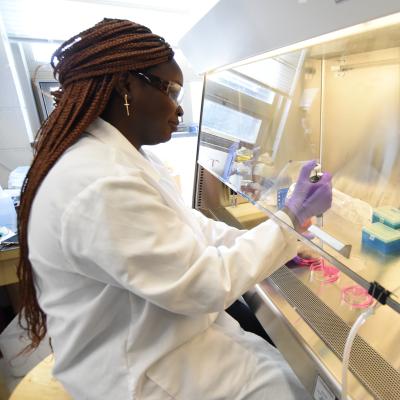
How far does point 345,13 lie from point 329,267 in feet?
2.57

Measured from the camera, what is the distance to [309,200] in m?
0.68

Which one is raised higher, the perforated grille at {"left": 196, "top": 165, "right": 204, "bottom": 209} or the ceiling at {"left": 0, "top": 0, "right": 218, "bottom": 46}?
the ceiling at {"left": 0, "top": 0, "right": 218, "bottom": 46}

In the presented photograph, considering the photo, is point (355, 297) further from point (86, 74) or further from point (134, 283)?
point (86, 74)

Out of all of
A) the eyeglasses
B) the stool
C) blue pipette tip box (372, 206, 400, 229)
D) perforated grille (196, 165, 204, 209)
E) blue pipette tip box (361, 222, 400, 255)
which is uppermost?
the eyeglasses

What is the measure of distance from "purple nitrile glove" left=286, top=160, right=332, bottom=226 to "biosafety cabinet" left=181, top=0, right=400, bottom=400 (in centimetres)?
3

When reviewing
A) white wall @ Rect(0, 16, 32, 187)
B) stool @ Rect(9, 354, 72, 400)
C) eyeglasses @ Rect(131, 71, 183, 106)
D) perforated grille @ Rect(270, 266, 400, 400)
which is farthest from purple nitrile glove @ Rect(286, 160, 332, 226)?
white wall @ Rect(0, 16, 32, 187)

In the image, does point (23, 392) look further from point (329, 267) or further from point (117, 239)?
point (329, 267)

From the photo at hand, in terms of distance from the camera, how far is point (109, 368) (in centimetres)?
64

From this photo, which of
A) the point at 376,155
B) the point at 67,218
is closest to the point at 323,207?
the point at 376,155

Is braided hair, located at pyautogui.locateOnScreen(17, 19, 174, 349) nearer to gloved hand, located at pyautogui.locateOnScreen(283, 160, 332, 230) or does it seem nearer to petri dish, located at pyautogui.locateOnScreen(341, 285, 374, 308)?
gloved hand, located at pyautogui.locateOnScreen(283, 160, 332, 230)

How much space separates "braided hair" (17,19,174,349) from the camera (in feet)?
2.01

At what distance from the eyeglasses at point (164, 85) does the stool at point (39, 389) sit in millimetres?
975

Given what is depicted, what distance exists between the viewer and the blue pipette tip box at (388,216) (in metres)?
0.59

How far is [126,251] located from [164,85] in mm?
427
